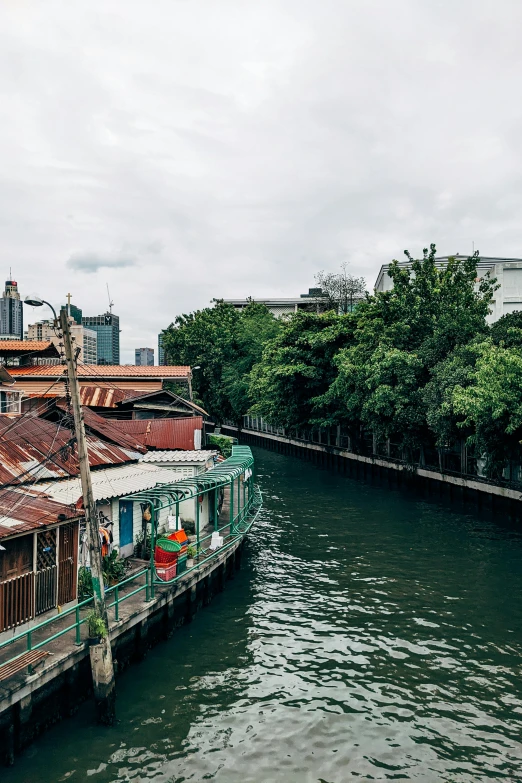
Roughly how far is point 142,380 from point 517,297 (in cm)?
4529

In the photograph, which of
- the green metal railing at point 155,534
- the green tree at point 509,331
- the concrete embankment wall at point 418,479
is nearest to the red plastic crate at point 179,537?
the green metal railing at point 155,534

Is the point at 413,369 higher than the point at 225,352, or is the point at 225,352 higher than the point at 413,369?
the point at 225,352

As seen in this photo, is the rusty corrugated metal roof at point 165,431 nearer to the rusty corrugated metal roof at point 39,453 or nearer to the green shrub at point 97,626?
the rusty corrugated metal roof at point 39,453

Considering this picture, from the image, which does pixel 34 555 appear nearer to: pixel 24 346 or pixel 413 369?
pixel 413 369

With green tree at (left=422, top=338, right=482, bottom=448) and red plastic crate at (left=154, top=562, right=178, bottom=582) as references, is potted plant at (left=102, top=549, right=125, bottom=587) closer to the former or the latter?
red plastic crate at (left=154, top=562, right=178, bottom=582)

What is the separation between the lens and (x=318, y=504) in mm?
41562

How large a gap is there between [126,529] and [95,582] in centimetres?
780

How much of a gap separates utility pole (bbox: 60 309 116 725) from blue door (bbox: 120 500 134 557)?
7362mm

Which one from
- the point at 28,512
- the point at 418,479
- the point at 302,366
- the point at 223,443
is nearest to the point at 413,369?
the point at 418,479

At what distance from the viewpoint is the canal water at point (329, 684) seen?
13531 millimetres

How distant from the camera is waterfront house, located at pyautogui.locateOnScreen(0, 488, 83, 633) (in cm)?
1516

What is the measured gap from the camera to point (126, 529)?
74.6 feet

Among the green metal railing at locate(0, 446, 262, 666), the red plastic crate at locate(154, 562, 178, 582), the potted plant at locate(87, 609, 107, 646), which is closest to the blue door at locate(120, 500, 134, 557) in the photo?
the green metal railing at locate(0, 446, 262, 666)

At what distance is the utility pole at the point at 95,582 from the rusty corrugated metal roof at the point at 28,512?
76.6 inches
